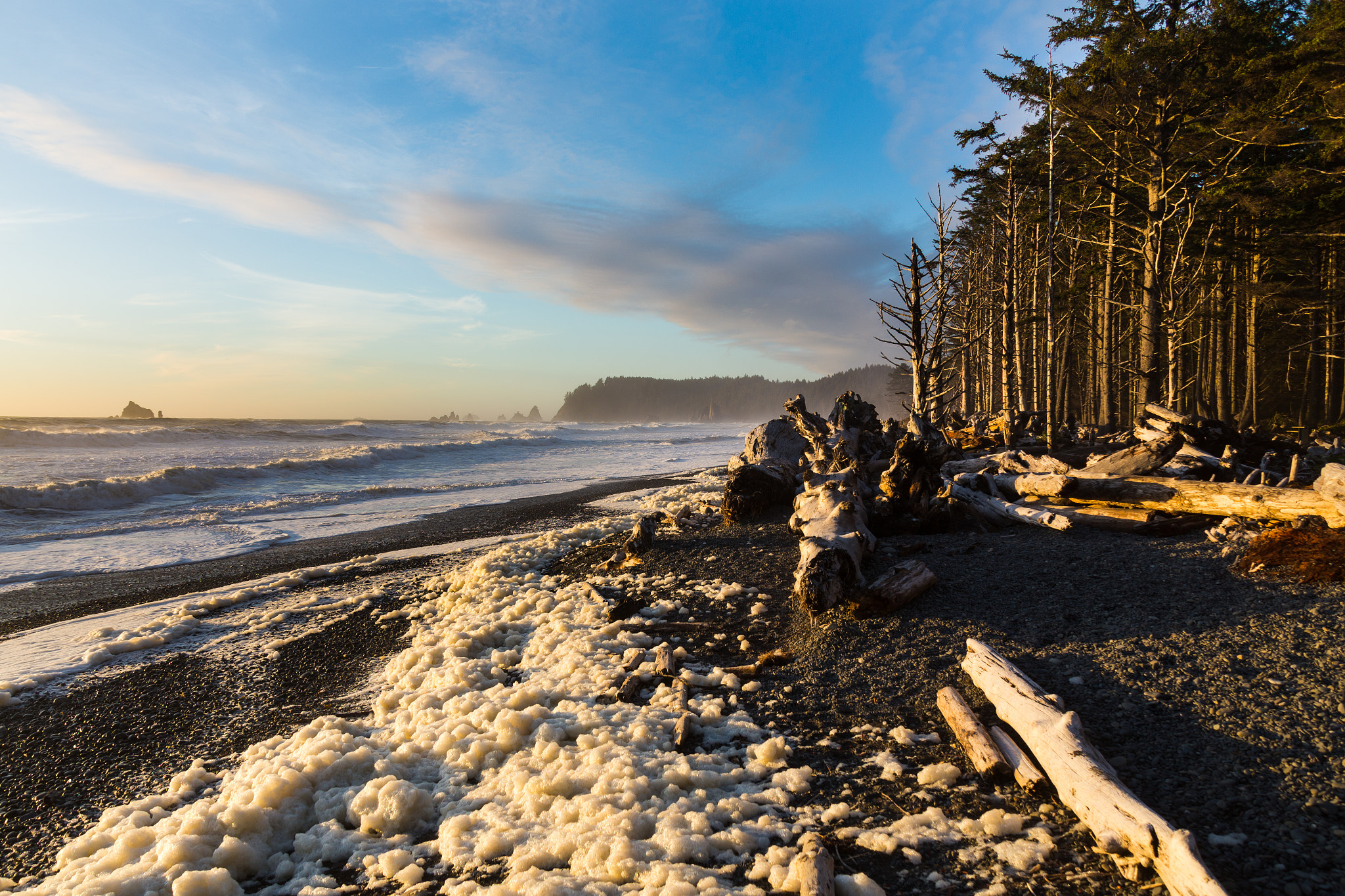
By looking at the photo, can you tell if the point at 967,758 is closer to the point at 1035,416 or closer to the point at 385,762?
the point at 385,762

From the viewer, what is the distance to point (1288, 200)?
746 inches

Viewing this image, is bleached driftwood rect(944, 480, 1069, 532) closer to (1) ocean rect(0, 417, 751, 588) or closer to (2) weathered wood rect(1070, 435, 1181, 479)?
(2) weathered wood rect(1070, 435, 1181, 479)

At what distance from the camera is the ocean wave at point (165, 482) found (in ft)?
50.3

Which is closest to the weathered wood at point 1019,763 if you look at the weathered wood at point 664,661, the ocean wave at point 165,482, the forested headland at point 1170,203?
the weathered wood at point 664,661

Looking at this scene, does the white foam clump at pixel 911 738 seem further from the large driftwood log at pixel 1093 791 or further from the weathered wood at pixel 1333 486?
the weathered wood at pixel 1333 486

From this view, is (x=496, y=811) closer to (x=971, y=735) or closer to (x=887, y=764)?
(x=887, y=764)

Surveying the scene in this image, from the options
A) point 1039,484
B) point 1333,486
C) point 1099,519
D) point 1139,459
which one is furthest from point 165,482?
point 1333,486

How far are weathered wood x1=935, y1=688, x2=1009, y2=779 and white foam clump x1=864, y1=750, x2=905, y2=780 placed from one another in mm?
416

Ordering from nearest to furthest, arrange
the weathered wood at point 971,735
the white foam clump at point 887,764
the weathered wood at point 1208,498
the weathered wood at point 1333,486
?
the weathered wood at point 971,735, the white foam clump at point 887,764, the weathered wood at point 1333,486, the weathered wood at point 1208,498

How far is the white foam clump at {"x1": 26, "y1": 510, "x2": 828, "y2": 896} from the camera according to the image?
278 centimetres

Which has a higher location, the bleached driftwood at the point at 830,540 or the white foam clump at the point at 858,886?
A: the bleached driftwood at the point at 830,540

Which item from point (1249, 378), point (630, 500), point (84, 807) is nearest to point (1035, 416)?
point (1249, 378)

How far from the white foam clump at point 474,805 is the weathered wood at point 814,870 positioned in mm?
287

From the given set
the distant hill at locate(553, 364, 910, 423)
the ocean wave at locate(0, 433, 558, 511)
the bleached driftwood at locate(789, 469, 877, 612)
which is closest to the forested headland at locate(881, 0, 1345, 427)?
the bleached driftwood at locate(789, 469, 877, 612)
